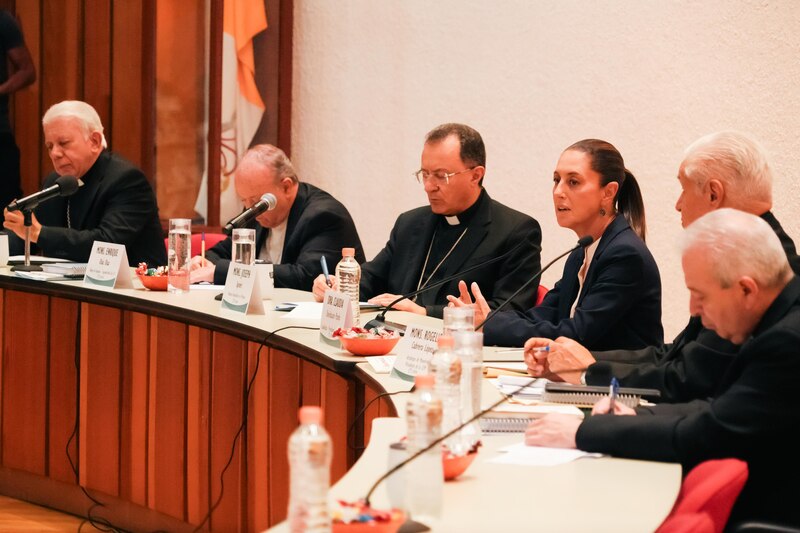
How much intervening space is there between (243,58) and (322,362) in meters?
3.72

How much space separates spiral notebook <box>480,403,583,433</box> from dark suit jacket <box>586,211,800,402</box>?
9.8 inches

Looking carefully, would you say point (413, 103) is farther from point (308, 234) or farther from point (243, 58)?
point (308, 234)

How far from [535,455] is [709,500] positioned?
378 mm

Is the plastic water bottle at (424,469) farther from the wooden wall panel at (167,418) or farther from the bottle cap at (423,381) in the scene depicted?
the wooden wall panel at (167,418)

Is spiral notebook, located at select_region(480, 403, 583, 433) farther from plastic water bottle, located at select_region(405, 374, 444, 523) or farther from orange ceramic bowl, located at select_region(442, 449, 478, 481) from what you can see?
plastic water bottle, located at select_region(405, 374, 444, 523)

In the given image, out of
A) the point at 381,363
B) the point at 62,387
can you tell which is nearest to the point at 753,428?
the point at 381,363

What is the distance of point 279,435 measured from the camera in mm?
3217

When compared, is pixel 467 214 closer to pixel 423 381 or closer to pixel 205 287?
pixel 205 287

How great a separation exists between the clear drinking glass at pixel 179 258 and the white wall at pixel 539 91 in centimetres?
207

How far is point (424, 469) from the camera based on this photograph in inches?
61.5

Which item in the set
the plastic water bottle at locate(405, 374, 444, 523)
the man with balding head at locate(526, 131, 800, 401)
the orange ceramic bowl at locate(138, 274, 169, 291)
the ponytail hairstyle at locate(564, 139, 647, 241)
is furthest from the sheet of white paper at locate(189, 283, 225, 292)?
the plastic water bottle at locate(405, 374, 444, 523)

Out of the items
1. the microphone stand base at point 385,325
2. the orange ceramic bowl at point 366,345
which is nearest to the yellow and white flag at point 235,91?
the microphone stand base at point 385,325

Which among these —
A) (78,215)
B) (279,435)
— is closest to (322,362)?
(279,435)

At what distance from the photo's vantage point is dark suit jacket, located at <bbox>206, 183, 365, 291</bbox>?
464 cm
